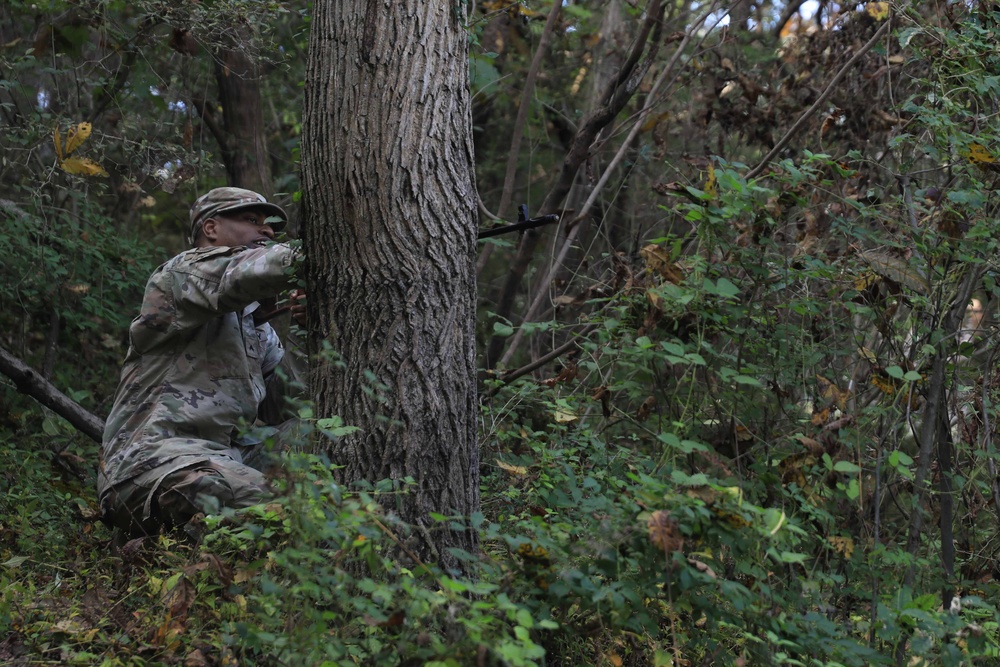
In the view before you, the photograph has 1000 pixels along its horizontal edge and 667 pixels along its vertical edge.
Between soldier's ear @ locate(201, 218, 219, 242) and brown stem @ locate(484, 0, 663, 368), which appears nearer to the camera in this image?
soldier's ear @ locate(201, 218, 219, 242)

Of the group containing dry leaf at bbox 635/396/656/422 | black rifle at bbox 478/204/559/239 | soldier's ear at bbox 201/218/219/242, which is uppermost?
black rifle at bbox 478/204/559/239

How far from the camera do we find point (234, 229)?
4355 millimetres

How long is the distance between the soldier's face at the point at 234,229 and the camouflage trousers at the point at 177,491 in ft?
3.30

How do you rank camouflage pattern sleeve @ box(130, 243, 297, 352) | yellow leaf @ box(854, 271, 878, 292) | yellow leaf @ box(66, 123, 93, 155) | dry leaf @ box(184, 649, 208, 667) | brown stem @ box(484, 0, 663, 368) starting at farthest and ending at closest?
1. brown stem @ box(484, 0, 663, 368)
2. yellow leaf @ box(66, 123, 93, 155)
3. camouflage pattern sleeve @ box(130, 243, 297, 352)
4. yellow leaf @ box(854, 271, 878, 292)
5. dry leaf @ box(184, 649, 208, 667)

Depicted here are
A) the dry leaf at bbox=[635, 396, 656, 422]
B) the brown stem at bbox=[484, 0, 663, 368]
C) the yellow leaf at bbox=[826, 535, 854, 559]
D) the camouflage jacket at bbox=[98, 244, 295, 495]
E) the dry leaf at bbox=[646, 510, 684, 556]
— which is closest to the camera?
the dry leaf at bbox=[646, 510, 684, 556]

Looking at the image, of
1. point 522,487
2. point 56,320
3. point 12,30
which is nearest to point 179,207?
point 12,30

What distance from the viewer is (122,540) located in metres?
3.93

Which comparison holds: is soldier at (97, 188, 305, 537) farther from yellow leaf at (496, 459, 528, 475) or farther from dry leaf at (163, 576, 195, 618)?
yellow leaf at (496, 459, 528, 475)

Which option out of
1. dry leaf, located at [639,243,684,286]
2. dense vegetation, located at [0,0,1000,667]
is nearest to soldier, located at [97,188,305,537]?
dense vegetation, located at [0,0,1000,667]

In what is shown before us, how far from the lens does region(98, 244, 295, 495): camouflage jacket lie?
3824 millimetres

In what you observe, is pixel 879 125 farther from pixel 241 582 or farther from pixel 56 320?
pixel 56 320

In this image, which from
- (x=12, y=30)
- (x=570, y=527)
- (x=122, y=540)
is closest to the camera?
(x=570, y=527)

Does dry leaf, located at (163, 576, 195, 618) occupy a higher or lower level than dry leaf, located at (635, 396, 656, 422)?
lower

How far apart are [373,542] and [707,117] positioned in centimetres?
403
